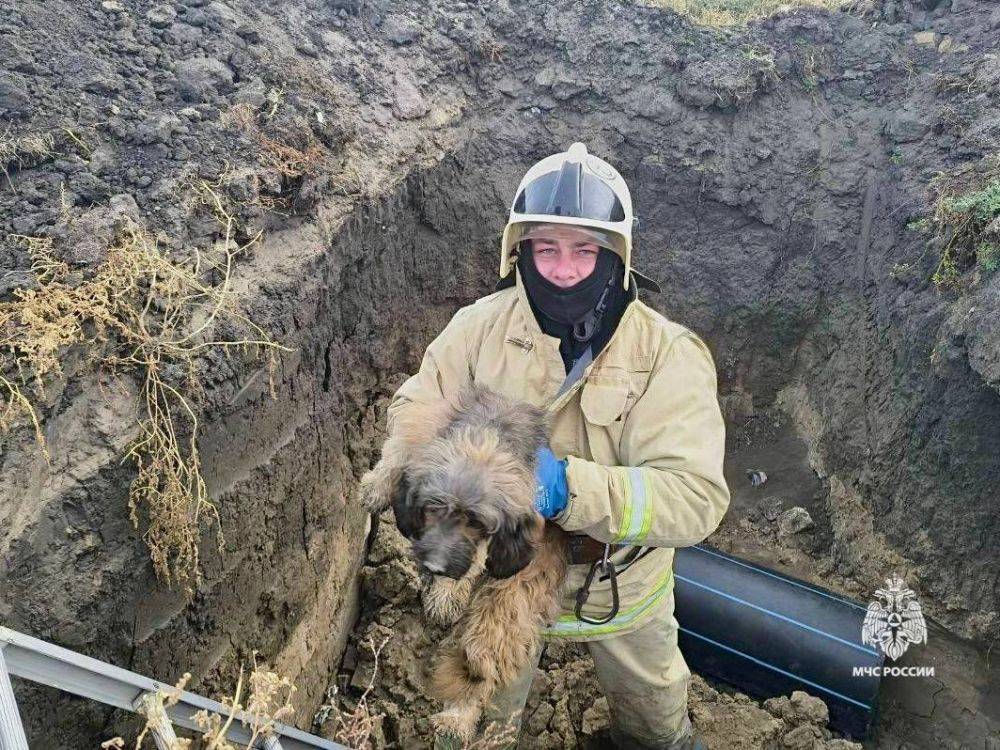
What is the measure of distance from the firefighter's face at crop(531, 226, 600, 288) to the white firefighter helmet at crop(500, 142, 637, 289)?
44 millimetres

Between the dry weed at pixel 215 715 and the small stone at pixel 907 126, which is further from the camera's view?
the small stone at pixel 907 126

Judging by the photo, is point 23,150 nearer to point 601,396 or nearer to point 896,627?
point 601,396

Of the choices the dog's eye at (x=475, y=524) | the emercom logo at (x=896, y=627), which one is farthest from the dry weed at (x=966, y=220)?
the dog's eye at (x=475, y=524)

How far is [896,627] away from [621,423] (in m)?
3.00

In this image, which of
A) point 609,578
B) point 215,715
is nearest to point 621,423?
point 609,578

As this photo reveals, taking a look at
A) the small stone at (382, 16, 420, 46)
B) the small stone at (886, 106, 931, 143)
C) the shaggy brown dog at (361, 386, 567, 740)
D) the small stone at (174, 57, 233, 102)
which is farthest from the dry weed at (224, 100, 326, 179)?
the small stone at (886, 106, 931, 143)

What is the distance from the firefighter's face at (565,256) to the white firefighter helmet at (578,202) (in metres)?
0.04

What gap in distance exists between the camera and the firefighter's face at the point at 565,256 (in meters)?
2.75

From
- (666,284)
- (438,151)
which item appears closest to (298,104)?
(438,151)

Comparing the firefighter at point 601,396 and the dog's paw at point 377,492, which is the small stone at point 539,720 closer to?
the firefighter at point 601,396

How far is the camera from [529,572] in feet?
8.63

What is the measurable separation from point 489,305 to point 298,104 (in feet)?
7.63

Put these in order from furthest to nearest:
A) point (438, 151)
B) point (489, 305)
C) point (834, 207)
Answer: point (834, 207), point (438, 151), point (489, 305)

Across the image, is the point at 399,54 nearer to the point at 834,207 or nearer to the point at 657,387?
the point at 834,207
